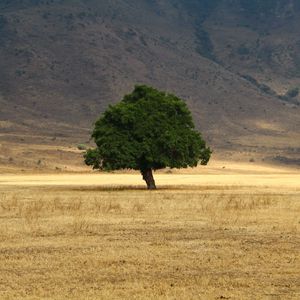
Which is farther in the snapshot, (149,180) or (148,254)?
(149,180)

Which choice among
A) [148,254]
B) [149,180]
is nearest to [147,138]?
[149,180]

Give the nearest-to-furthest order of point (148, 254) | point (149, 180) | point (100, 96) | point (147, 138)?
1. point (148, 254)
2. point (147, 138)
3. point (149, 180)
4. point (100, 96)

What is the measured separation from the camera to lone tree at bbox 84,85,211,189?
54.5m

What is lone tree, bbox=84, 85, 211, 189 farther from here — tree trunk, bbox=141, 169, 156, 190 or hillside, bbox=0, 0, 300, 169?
hillside, bbox=0, 0, 300, 169

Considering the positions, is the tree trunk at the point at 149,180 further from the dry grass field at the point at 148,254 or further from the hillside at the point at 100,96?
the hillside at the point at 100,96

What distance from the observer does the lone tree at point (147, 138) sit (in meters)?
54.5

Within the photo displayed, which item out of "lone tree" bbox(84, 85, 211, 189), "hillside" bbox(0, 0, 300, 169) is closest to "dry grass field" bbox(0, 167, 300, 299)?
"lone tree" bbox(84, 85, 211, 189)

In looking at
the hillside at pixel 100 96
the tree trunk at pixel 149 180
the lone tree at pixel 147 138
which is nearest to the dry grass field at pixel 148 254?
the lone tree at pixel 147 138

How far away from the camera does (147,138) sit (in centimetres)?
5544

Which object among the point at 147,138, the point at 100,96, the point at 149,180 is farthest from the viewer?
the point at 100,96

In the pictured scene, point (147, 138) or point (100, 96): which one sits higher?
point (100, 96)

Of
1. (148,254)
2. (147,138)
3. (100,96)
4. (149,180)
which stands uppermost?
(100,96)

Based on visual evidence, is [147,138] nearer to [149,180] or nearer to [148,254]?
[149,180]

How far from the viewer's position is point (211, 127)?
17050 cm
